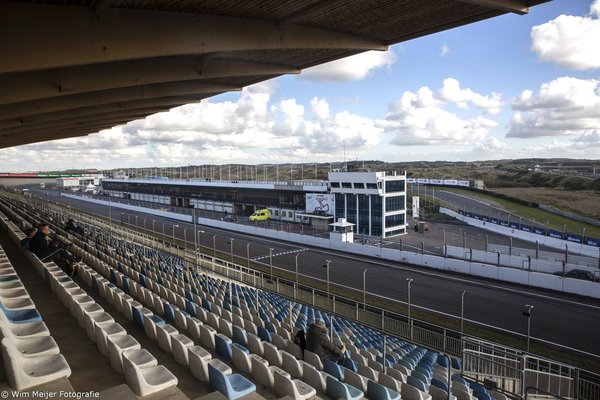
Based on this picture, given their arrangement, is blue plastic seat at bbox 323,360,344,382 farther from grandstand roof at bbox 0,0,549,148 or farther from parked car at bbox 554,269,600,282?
parked car at bbox 554,269,600,282

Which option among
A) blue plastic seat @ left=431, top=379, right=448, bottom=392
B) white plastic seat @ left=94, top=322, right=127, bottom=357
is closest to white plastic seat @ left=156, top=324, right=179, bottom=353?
white plastic seat @ left=94, top=322, right=127, bottom=357

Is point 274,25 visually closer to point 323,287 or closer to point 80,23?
point 80,23

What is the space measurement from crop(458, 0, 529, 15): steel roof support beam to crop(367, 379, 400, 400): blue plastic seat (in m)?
7.43

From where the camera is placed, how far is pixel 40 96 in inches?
411

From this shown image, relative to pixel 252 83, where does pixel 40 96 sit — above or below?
below

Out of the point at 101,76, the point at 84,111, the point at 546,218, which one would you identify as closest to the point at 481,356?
the point at 101,76

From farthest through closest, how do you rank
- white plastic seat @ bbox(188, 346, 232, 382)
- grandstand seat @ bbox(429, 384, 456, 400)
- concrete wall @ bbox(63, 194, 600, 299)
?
concrete wall @ bbox(63, 194, 600, 299) < grandstand seat @ bbox(429, 384, 456, 400) < white plastic seat @ bbox(188, 346, 232, 382)

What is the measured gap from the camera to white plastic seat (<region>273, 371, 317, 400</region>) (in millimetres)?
4664

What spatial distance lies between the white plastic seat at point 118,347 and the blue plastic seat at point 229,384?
1.12 m

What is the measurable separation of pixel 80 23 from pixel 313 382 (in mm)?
7610

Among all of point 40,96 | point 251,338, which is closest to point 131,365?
point 251,338

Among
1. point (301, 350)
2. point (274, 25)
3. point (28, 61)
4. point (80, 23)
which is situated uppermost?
point (274, 25)

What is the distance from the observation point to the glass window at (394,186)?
149ft

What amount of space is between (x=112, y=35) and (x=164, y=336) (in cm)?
586
